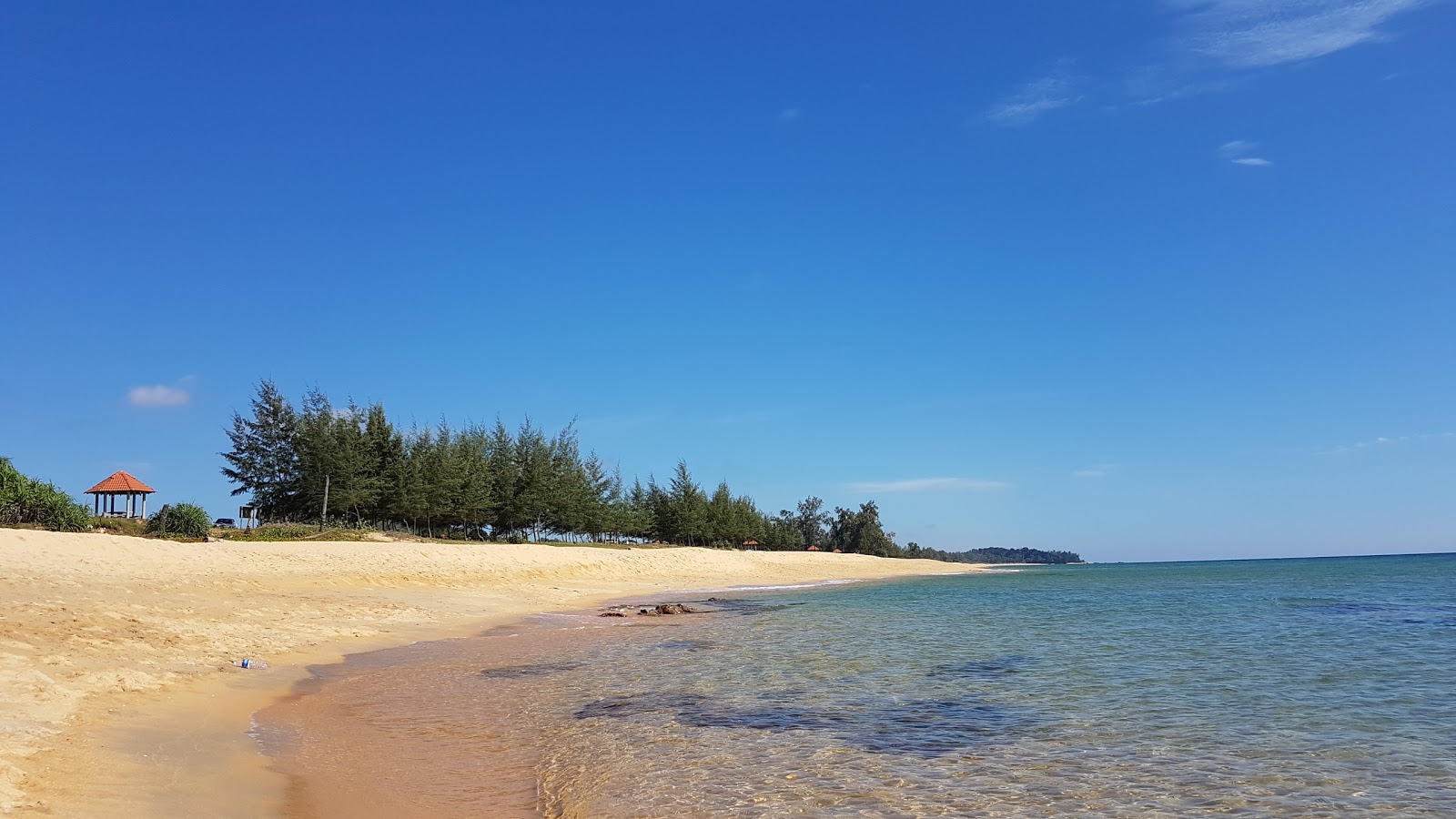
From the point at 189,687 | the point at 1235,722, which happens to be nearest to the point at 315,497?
the point at 189,687

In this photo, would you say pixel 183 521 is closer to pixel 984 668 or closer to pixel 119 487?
pixel 119 487

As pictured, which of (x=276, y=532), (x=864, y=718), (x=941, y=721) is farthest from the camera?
(x=276, y=532)

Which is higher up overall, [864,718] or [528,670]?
[864,718]

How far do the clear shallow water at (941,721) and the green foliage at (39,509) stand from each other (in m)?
23.1

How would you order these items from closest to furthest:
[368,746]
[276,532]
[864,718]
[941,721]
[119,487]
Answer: [368,746] < [941,721] < [864,718] < [276,532] < [119,487]

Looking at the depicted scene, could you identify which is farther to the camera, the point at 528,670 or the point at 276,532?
the point at 276,532

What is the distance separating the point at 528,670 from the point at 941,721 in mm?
7407

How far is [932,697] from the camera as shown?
12.5 meters

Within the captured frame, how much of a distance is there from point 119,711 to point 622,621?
52.3 feet

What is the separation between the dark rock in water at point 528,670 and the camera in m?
14.2

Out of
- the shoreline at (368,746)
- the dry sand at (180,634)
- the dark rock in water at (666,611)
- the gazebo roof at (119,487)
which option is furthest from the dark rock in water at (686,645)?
the gazebo roof at (119,487)

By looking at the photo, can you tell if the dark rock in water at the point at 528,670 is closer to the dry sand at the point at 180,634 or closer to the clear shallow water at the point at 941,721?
the clear shallow water at the point at 941,721

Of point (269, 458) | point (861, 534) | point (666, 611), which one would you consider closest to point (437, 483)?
point (269, 458)

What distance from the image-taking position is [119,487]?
47.7 m
